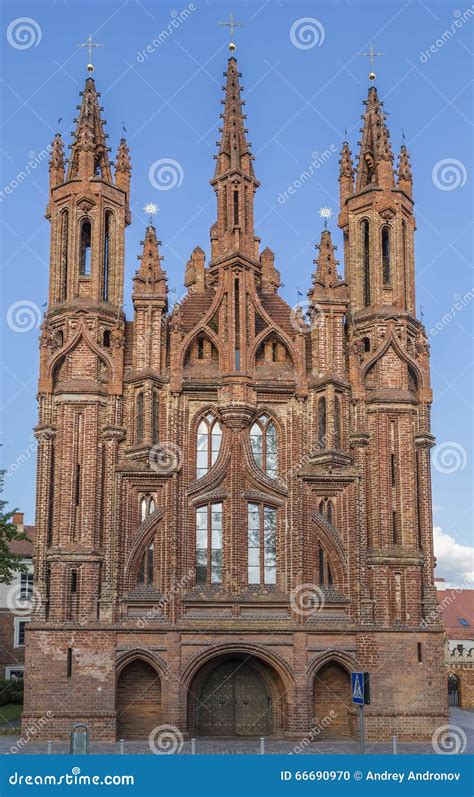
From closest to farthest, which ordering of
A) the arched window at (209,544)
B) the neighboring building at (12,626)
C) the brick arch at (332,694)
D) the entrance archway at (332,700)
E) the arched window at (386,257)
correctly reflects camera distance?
the brick arch at (332,694) < the entrance archway at (332,700) < the arched window at (209,544) < the arched window at (386,257) < the neighboring building at (12,626)

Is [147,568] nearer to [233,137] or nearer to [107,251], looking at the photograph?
[107,251]

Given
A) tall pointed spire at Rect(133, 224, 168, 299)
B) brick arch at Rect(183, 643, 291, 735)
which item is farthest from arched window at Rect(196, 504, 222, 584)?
tall pointed spire at Rect(133, 224, 168, 299)

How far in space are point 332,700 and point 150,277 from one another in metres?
15.4

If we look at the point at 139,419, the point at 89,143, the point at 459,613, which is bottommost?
the point at 459,613

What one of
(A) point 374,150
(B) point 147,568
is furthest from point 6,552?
(A) point 374,150

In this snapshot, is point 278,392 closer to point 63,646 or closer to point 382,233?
point 382,233

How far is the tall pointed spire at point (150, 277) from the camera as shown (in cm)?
3333

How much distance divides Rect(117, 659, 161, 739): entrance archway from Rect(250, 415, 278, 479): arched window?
24.8ft

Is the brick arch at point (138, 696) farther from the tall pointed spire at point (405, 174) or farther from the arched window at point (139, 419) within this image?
the tall pointed spire at point (405, 174)

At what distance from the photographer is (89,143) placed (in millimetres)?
34938

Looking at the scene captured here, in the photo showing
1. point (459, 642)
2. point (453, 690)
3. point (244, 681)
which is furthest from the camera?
point (459, 642)

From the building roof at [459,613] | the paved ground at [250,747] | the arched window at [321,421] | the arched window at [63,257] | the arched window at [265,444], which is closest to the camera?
the paved ground at [250,747]

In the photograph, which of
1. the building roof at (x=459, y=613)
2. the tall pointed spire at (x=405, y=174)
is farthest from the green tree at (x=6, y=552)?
the building roof at (x=459, y=613)

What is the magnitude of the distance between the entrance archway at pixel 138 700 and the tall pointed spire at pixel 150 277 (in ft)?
39.8
